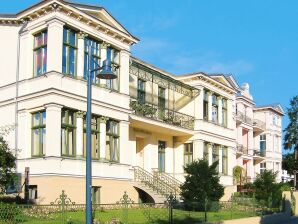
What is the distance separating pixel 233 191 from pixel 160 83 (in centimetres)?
1193

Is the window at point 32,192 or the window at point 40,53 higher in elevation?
the window at point 40,53

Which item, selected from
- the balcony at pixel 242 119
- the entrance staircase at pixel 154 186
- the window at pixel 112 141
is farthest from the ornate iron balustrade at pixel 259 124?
the window at pixel 112 141

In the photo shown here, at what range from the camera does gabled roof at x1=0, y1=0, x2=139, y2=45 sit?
25.0m

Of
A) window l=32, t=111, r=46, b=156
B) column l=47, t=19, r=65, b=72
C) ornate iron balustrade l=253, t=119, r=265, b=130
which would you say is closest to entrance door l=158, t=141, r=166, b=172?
window l=32, t=111, r=46, b=156

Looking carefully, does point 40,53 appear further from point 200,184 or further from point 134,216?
point 200,184

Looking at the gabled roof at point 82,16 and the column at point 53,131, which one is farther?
the gabled roof at point 82,16

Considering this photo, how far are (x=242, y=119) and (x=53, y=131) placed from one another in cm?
3483

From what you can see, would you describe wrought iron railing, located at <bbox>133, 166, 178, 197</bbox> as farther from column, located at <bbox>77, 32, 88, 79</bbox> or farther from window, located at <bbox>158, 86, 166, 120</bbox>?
column, located at <bbox>77, 32, 88, 79</bbox>

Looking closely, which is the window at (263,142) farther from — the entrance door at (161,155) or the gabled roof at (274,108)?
the entrance door at (161,155)

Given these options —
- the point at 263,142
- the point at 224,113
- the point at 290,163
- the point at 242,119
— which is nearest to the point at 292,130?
the point at 290,163

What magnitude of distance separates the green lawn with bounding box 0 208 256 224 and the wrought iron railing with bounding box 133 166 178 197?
597 centimetres

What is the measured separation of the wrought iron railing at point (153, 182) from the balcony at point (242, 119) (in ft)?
77.8

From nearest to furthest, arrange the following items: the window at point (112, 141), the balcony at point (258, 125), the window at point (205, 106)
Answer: the window at point (112, 141) < the window at point (205, 106) < the balcony at point (258, 125)

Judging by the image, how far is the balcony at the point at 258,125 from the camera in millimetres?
60906
